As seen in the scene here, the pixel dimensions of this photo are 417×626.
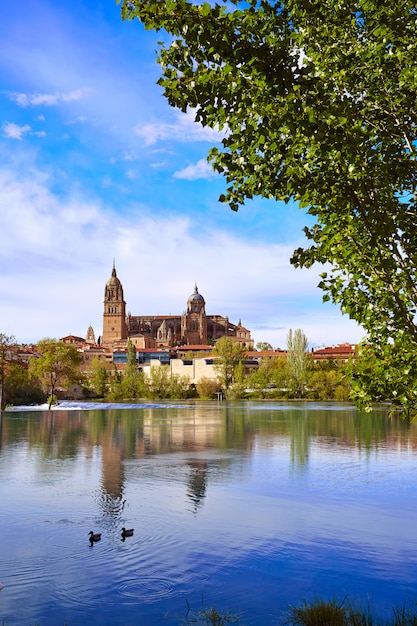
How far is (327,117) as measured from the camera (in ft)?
18.0

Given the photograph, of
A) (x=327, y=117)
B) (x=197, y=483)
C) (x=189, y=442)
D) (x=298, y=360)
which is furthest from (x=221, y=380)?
(x=327, y=117)

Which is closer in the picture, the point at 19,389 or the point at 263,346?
the point at 19,389

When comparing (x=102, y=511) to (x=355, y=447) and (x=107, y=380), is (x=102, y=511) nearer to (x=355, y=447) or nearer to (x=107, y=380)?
(x=355, y=447)

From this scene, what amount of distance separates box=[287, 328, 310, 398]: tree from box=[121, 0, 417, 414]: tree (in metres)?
87.1

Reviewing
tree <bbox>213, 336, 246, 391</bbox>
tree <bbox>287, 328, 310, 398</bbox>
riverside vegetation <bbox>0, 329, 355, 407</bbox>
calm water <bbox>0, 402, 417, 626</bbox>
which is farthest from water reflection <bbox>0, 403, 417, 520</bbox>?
tree <bbox>213, 336, 246, 391</bbox>

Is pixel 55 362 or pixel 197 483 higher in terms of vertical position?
pixel 55 362

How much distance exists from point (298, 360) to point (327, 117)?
9141 centimetres

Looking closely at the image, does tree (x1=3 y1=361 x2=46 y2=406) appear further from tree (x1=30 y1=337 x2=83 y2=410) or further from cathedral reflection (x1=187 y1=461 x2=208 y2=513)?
cathedral reflection (x1=187 y1=461 x2=208 y2=513)

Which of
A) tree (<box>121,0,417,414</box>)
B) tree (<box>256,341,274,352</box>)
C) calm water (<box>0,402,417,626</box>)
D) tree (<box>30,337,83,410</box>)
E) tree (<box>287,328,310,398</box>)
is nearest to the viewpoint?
tree (<box>121,0,417,414</box>)

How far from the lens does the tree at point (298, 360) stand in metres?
94.2

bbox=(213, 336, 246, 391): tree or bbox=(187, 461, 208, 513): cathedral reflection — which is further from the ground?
bbox=(213, 336, 246, 391): tree

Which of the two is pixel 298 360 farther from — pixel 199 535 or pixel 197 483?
pixel 199 535

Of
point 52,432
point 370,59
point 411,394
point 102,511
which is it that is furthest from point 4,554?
point 52,432

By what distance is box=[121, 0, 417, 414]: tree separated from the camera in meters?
5.28
